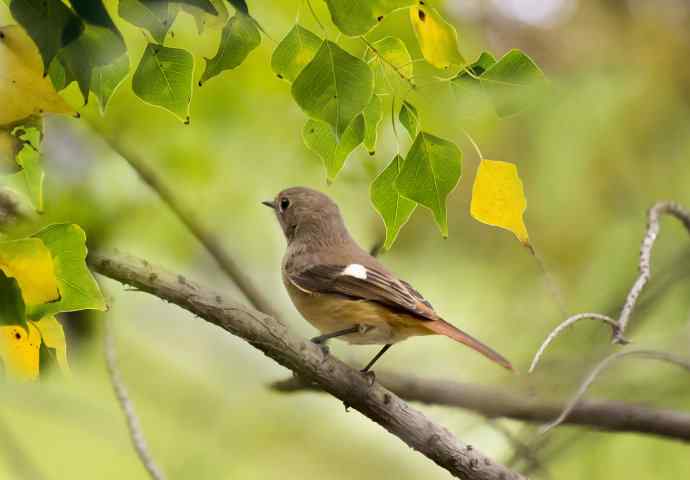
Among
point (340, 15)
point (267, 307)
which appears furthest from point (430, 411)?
point (340, 15)

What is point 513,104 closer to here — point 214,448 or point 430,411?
point 430,411

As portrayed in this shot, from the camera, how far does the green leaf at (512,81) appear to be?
1.94 meters

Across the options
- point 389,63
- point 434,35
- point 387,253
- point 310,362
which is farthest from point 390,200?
point 387,253

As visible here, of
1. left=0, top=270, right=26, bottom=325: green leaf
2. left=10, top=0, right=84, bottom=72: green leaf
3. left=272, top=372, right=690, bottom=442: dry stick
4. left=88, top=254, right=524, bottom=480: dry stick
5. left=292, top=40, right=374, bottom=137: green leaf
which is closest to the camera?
left=10, top=0, right=84, bottom=72: green leaf

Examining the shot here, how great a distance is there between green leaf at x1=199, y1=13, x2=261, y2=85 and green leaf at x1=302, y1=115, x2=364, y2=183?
247mm

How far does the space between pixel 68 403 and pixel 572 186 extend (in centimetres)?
335

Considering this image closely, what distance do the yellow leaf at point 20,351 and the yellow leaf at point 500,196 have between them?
0.85 m

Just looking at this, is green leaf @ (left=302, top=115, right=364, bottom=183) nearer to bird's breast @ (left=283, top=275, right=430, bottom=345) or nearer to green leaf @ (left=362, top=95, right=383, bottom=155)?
green leaf @ (left=362, top=95, right=383, bottom=155)

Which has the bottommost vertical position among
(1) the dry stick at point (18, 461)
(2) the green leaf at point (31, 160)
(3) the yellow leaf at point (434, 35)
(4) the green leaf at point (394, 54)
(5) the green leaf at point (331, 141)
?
(1) the dry stick at point (18, 461)

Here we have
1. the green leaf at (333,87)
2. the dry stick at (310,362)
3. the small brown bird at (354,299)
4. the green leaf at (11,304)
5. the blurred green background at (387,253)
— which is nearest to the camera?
the green leaf at (11,304)

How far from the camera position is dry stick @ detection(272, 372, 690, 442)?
3.84 metres

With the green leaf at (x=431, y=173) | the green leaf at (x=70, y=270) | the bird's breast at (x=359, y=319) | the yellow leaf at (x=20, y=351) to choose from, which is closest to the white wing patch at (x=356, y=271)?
the bird's breast at (x=359, y=319)

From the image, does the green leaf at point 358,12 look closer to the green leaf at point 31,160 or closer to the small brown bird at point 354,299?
the green leaf at point 31,160

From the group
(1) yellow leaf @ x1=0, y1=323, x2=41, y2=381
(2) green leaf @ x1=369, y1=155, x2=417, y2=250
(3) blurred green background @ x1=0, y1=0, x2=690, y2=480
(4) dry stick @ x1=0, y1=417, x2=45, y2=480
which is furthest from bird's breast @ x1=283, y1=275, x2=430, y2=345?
(1) yellow leaf @ x1=0, y1=323, x2=41, y2=381
